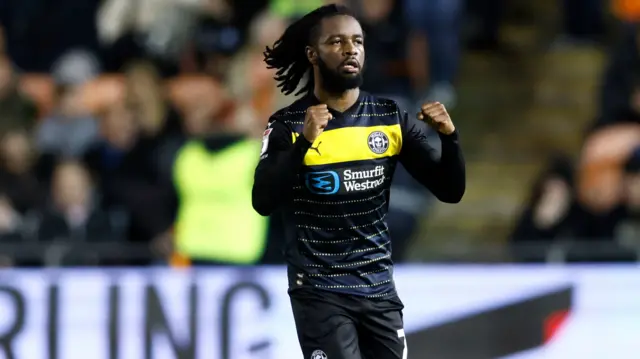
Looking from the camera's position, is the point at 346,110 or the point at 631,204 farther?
the point at 631,204

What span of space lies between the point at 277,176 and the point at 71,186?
16.6 ft

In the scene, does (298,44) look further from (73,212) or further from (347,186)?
(73,212)

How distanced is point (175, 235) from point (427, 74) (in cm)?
264

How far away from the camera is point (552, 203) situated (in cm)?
876

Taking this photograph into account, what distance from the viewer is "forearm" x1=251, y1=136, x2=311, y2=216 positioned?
5027 millimetres

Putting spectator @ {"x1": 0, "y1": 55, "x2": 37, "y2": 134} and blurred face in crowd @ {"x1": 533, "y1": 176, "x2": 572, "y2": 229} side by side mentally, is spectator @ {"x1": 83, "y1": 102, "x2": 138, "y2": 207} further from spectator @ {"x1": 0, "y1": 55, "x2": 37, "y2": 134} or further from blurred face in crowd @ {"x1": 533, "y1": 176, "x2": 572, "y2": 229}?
blurred face in crowd @ {"x1": 533, "y1": 176, "x2": 572, "y2": 229}

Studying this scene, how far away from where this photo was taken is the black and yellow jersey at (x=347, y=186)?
5184 mm

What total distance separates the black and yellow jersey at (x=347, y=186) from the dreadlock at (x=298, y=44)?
0.23 m

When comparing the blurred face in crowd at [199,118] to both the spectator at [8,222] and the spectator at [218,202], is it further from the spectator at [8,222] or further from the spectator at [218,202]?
the spectator at [8,222]

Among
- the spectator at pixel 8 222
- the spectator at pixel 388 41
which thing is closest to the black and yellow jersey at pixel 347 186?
the spectator at pixel 8 222

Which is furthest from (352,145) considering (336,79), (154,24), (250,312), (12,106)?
(154,24)

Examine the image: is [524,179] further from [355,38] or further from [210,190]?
[355,38]

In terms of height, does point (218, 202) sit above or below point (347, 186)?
below

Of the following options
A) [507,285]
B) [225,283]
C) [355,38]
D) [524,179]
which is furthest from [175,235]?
[355,38]
